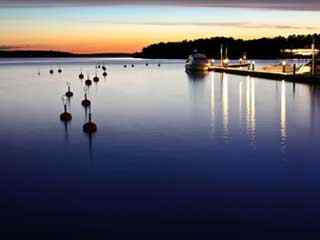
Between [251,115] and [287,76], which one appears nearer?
[251,115]

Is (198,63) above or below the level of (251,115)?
above

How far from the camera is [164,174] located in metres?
13.1

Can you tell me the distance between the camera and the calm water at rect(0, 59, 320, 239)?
32.0ft

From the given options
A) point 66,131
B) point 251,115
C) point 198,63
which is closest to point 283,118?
point 251,115

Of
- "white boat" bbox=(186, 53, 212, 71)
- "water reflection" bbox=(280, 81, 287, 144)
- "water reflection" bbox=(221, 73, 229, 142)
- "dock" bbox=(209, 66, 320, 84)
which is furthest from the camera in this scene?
"white boat" bbox=(186, 53, 212, 71)

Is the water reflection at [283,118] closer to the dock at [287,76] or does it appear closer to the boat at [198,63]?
the dock at [287,76]

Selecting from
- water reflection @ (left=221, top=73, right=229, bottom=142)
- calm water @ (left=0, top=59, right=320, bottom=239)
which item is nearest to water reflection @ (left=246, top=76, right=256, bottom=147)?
calm water @ (left=0, top=59, right=320, bottom=239)

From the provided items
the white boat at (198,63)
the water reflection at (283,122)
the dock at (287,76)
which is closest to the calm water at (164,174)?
the water reflection at (283,122)

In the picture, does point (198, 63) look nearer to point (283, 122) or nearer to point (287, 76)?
point (287, 76)

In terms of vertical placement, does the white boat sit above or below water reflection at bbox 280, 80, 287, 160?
above

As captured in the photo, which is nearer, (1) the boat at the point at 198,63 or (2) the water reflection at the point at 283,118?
(2) the water reflection at the point at 283,118

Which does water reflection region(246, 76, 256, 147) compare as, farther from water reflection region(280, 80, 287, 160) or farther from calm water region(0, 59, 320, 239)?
water reflection region(280, 80, 287, 160)

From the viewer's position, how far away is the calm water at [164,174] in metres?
9.74

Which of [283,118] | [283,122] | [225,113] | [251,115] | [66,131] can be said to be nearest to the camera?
[66,131]
